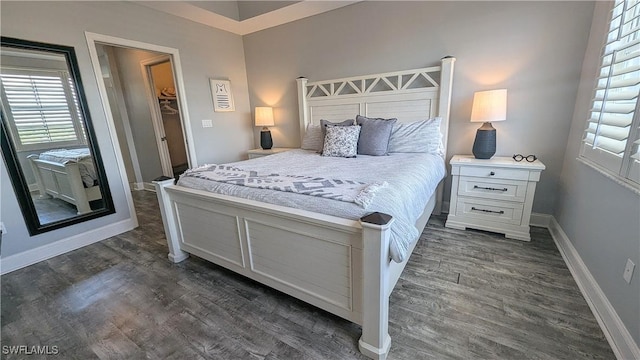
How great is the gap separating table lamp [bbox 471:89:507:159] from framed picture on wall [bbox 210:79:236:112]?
334 centimetres

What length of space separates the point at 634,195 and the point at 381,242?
137 centimetres

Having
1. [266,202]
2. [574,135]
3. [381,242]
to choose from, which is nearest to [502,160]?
[574,135]

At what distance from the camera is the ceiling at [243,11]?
298 centimetres

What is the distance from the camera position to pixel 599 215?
1.62 metres

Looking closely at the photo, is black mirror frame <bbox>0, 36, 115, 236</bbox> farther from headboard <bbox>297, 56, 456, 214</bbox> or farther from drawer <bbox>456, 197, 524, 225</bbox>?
drawer <bbox>456, 197, 524, 225</bbox>

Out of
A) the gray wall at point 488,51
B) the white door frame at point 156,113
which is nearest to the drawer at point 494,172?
the gray wall at point 488,51

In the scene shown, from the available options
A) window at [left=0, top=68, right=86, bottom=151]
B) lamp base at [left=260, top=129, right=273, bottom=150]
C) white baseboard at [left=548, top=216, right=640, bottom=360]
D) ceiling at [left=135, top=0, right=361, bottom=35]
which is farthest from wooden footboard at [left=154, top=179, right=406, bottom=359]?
ceiling at [left=135, top=0, right=361, bottom=35]

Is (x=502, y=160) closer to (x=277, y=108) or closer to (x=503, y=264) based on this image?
(x=503, y=264)

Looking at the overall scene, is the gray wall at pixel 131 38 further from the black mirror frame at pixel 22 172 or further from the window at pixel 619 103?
the window at pixel 619 103

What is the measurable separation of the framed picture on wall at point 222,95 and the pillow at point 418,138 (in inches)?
103

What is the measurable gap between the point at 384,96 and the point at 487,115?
112 centimetres

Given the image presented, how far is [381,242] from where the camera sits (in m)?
1.10

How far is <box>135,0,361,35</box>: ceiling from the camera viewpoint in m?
2.98

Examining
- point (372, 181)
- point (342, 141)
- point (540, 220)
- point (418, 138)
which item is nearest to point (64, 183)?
point (342, 141)
